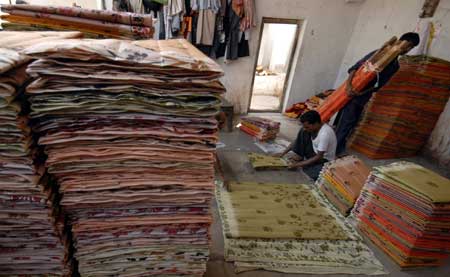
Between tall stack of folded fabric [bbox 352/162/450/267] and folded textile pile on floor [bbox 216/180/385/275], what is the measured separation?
8.5 inches

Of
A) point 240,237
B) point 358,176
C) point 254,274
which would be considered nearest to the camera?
point 254,274

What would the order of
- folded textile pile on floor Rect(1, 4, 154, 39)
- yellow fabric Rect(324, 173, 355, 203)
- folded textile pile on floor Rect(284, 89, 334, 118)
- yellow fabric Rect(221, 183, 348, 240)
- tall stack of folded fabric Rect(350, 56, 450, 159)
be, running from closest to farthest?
folded textile pile on floor Rect(1, 4, 154, 39), yellow fabric Rect(221, 183, 348, 240), yellow fabric Rect(324, 173, 355, 203), tall stack of folded fabric Rect(350, 56, 450, 159), folded textile pile on floor Rect(284, 89, 334, 118)

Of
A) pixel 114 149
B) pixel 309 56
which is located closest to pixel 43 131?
pixel 114 149

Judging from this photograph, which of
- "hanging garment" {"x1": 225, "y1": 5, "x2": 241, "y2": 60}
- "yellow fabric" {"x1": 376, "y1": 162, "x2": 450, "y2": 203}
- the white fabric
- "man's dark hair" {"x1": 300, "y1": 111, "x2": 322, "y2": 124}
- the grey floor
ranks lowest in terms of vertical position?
the grey floor

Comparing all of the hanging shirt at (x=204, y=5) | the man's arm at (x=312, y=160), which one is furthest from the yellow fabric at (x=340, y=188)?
the hanging shirt at (x=204, y=5)

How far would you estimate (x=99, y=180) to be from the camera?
109cm

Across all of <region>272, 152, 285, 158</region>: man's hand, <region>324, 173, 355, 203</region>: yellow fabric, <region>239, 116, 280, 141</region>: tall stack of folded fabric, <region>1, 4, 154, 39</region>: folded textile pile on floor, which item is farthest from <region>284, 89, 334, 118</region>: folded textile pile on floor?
<region>1, 4, 154, 39</region>: folded textile pile on floor

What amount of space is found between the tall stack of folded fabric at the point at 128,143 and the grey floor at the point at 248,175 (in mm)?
830

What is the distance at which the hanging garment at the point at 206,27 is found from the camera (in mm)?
4281

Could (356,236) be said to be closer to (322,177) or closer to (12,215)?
(322,177)

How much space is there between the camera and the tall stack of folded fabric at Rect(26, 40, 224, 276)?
883mm

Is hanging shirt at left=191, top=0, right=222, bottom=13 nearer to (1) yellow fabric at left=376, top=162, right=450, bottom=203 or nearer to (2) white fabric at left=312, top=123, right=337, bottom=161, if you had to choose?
(2) white fabric at left=312, top=123, right=337, bottom=161

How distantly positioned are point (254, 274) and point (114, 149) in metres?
1.55

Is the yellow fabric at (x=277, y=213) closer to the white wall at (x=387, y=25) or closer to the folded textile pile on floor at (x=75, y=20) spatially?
the folded textile pile on floor at (x=75, y=20)
